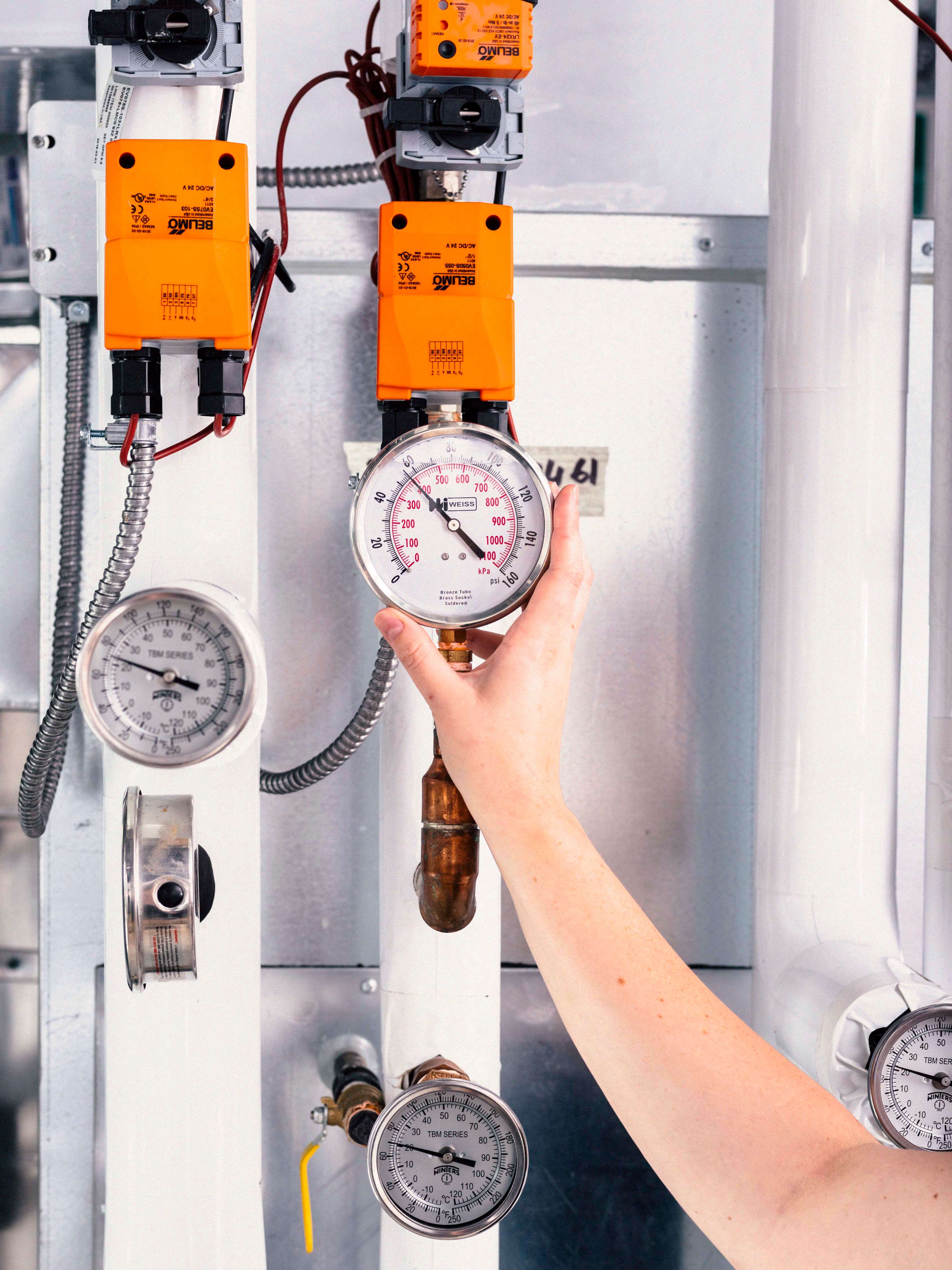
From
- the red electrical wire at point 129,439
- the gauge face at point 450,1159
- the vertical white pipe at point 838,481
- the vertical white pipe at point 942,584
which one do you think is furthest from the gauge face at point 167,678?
the vertical white pipe at point 942,584

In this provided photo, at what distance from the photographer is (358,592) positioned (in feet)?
3.54

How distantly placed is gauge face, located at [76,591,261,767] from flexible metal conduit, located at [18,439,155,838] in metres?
0.02

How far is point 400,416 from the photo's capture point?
75 cm

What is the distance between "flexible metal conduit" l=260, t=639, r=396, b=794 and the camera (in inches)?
33.0

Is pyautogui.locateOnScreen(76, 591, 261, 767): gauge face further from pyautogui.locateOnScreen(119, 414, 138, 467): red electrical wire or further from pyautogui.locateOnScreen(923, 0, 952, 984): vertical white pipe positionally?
pyautogui.locateOnScreen(923, 0, 952, 984): vertical white pipe

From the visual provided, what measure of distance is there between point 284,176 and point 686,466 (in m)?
0.58

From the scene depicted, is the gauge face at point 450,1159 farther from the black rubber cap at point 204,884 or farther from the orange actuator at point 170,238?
the orange actuator at point 170,238

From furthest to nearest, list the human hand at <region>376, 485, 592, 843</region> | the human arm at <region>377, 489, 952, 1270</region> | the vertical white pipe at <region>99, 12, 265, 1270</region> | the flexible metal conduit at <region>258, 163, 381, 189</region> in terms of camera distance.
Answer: the flexible metal conduit at <region>258, 163, 381, 189</region>
the vertical white pipe at <region>99, 12, 265, 1270</region>
the human hand at <region>376, 485, 592, 843</region>
the human arm at <region>377, 489, 952, 1270</region>

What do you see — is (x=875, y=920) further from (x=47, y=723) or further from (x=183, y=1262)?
(x=47, y=723)

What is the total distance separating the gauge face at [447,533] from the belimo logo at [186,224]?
0.23 meters

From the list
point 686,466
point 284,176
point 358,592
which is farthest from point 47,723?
point 686,466

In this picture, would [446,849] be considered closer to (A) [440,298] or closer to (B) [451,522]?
(B) [451,522]

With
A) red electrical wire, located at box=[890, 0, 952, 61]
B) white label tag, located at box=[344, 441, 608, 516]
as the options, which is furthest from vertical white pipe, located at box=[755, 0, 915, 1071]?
white label tag, located at box=[344, 441, 608, 516]

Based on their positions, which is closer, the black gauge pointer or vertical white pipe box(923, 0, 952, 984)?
Result: the black gauge pointer
